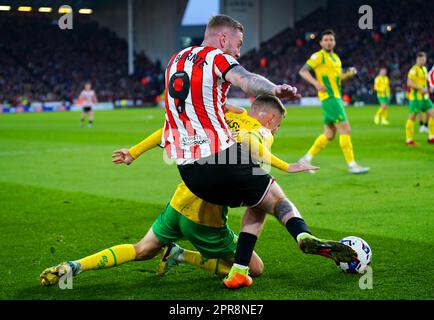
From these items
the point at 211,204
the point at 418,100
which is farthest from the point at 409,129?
the point at 211,204

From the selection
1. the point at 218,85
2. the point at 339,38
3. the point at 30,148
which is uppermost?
the point at 339,38

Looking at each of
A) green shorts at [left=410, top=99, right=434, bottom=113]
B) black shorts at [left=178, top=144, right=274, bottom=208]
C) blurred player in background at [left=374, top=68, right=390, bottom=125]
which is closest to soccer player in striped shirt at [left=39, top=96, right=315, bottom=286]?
black shorts at [left=178, top=144, right=274, bottom=208]

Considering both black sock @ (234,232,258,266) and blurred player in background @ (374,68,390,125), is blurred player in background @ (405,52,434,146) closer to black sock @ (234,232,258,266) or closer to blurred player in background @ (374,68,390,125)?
blurred player in background @ (374,68,390,125)

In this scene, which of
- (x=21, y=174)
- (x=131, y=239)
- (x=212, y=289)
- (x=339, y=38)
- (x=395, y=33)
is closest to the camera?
(x=212, y=289)

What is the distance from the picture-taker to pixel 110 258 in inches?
201

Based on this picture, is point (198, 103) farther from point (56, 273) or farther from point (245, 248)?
point (56, 273)

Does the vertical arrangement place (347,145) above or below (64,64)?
below

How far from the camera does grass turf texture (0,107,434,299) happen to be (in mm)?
5016

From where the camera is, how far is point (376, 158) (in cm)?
1422

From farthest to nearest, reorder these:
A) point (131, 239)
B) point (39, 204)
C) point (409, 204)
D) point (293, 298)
A: point (39, 204)
point (409, 204)
point (131, 239)
point (293, 298)

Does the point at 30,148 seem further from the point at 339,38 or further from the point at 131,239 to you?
the point at 339,38

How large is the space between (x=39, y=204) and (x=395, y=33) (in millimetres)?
44841

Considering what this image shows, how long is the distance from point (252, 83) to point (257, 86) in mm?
39

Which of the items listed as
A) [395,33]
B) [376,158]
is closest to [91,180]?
[376,158]
